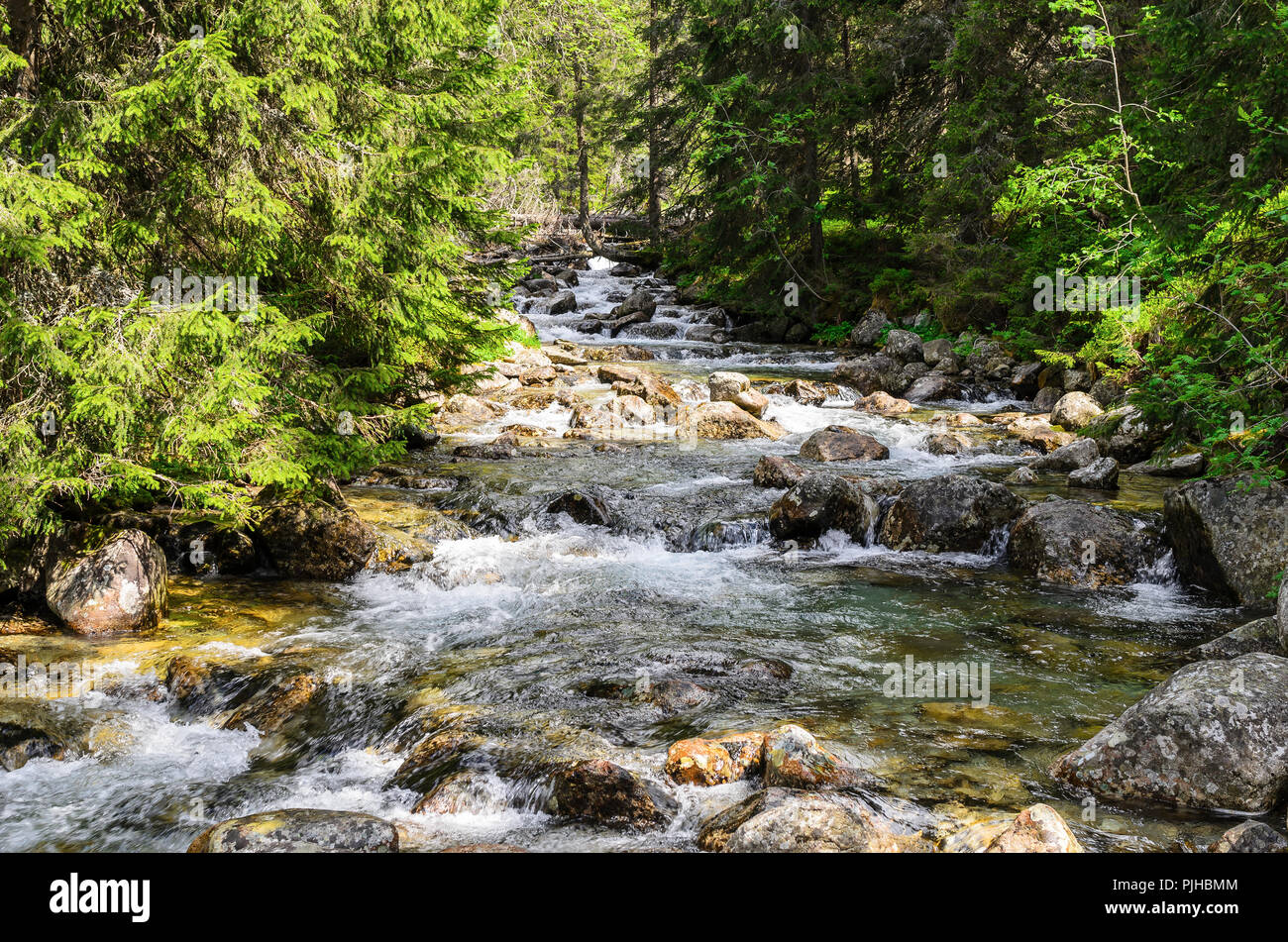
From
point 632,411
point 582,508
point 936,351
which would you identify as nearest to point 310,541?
point 582,508

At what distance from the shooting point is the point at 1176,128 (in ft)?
28.1

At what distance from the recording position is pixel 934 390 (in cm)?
1856

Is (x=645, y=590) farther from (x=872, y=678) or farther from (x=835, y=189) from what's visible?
(x=835, y=189)

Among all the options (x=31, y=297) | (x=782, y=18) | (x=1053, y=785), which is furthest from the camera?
(x=782, y=18)

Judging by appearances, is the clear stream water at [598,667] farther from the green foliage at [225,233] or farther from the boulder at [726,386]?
the boulder at [726,386]

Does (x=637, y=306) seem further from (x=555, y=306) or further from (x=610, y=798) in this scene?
(x=610, y=798)

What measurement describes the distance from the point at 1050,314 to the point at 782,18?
12.1 metres

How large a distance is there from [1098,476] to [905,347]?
10186mm

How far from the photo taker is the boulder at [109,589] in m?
7.18

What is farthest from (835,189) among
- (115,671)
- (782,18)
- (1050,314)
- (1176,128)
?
(115,671)

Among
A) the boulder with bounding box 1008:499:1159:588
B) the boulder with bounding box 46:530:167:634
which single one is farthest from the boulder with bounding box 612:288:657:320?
the boulder with bounding box 46:530:167:634

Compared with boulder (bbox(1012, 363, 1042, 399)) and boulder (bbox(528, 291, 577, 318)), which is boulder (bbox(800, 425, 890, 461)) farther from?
boulder (bbox(528, 291, 577, 318))

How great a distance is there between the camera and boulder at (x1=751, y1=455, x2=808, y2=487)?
11.9 metres

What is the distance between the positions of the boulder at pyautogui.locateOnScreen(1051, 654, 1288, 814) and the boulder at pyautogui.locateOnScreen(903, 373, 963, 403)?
1375 centimetres
